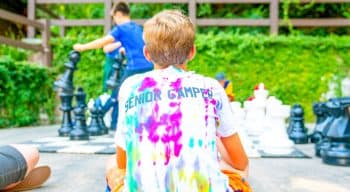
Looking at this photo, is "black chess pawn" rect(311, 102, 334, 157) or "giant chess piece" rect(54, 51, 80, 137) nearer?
"black chess pawn" rect(311, 102, 334, 157)

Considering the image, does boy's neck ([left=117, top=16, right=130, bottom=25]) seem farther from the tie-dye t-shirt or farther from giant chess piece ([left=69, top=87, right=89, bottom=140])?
the tie-dye t-shirt

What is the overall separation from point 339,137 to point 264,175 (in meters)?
0.61

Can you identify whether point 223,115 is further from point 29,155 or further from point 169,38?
point 29,155

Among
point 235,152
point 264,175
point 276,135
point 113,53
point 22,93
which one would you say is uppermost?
point 113,53

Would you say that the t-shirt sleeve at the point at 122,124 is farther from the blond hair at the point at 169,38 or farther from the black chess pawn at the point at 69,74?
the black chess pawn at the point at 69,74

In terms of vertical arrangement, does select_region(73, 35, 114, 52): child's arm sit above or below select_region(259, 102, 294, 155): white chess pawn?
above

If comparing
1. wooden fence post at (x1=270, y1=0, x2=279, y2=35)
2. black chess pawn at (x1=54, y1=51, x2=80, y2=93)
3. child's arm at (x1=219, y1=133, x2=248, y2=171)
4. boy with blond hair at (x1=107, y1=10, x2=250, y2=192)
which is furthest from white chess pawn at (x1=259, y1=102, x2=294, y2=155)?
wooden fence post at (x1=270, y1=0, x2=279, y2=35)

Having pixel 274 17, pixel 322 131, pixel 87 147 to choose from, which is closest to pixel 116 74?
pixel 87 147

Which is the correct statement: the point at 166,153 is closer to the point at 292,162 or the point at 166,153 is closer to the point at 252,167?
the point at 252,167

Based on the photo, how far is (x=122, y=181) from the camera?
66.0 inches

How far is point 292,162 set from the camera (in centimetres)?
Answer: 336

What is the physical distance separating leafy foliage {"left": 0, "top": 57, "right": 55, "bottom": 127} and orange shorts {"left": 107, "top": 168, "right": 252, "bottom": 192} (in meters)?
4.34

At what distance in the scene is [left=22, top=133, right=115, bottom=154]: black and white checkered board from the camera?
3691 millimetres

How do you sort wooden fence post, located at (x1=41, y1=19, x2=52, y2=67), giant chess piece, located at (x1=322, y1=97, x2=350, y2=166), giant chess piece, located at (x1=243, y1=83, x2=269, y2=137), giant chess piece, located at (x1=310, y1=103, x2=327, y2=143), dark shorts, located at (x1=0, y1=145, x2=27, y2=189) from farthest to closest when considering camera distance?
wooden fence post, located at (x1=41, y1=19, x2=52, y2=67) → giant chess piece, located at (x1=243, y1=83, x2=269, y2=137) → giant chess piece, located at (x1=310, y1=103, x2=327, y2=143) → giant chess piece, located at (x1=322, y1=97, x2=350, y2=166) → dark shorts, located at (x1=0, y1=145, x2=27, y2=189)
